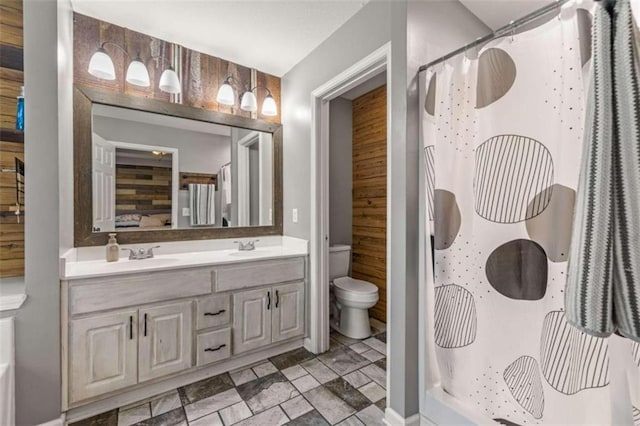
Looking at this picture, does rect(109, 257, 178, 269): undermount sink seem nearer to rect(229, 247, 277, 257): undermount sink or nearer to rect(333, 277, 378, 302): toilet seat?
rect(229, 247, 277, 257): undermount sink

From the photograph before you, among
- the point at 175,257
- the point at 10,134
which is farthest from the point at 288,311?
the point at 10,134

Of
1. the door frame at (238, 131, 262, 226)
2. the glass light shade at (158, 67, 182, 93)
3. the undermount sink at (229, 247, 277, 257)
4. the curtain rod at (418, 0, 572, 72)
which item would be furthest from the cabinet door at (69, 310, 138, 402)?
the curtain rod at (418, 0, 572, 72)

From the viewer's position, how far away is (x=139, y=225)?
2.01 m

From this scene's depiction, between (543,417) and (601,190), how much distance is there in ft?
3.14

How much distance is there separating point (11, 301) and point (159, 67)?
5.81 ft

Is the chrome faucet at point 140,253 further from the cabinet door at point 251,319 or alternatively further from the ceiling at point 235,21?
the ceiling at point 235,21

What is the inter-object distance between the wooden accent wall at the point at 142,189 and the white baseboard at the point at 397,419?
2.04m

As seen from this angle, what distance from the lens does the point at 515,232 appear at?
105 cm

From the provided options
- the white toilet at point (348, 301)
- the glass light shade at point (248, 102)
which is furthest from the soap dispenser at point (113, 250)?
the white toilet at point (348, 301)

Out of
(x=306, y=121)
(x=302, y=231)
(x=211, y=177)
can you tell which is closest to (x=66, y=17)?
(x=211, y=177)

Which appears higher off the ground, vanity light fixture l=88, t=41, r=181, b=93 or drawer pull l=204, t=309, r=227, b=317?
vanity light fixture l=88, t=41, r=181, b=93

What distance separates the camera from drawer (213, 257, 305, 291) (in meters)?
1.88

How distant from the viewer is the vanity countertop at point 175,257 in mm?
1539

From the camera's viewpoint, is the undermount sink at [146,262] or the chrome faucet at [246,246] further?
the chrome faucet at [246,246]
